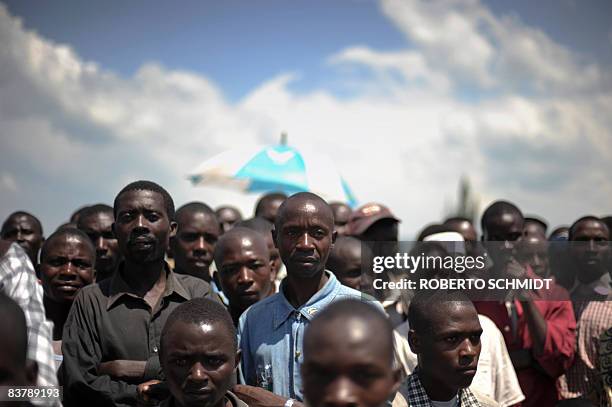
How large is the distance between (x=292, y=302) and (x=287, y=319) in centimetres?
14

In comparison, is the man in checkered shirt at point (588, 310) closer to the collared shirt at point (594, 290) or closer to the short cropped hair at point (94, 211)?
the collared shirt at point (594, 290)

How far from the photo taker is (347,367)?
225 centimetres

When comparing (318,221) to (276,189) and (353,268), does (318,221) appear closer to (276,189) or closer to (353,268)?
(353,268)

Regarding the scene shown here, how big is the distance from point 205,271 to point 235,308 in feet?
3.45

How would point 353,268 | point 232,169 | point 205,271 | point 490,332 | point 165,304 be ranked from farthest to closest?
point 232,169 < point 205,271 < point 353,268 < point 490,332 < point 165,304

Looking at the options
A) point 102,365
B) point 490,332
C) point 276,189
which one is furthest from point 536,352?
point 276,189

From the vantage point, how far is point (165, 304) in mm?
3875

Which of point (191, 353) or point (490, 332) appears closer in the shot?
point (191, 353)

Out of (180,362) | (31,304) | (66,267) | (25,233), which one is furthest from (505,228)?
(25,233)

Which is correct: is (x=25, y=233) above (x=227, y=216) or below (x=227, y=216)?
below

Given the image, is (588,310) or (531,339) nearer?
(531,339)

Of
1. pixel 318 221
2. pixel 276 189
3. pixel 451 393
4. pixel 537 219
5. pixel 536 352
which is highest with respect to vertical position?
pixel 276 189

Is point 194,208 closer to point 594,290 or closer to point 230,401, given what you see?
point 230,401

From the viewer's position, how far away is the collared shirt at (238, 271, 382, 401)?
12.1 ft
